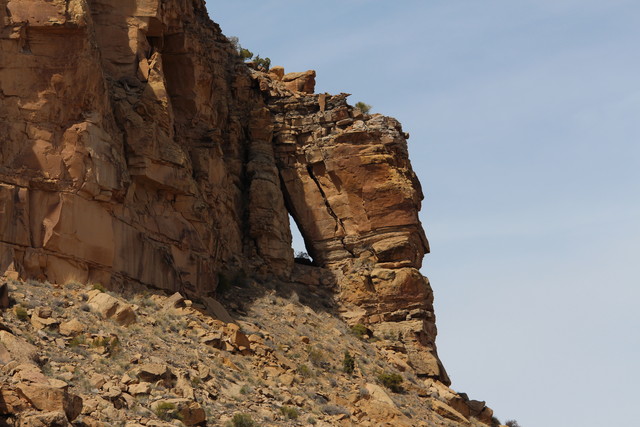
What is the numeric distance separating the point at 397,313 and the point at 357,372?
8.61 meters

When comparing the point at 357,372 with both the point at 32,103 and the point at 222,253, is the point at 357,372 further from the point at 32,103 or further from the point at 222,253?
the point at 32,103

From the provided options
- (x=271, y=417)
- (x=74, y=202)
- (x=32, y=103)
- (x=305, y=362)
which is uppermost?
(x=32, y=103)

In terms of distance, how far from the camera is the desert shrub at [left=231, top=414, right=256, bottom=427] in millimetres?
38500

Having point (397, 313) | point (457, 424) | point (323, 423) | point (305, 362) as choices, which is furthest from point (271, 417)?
point (397, 313)

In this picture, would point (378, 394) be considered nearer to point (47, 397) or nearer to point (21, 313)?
point (21, 313)

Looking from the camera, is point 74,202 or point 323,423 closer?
point 323,423

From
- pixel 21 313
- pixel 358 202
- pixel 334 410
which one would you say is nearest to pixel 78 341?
pixel 21 313

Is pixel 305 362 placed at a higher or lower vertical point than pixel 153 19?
lower

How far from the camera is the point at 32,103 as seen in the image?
153 feet

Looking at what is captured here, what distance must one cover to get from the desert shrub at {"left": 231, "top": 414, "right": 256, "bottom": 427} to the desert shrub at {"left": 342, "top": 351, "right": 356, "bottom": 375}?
1207cm

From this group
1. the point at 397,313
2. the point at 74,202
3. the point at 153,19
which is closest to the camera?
the point at 74,202

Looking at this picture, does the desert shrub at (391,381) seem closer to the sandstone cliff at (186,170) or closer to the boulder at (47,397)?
the sandstone cliff at (186,170)

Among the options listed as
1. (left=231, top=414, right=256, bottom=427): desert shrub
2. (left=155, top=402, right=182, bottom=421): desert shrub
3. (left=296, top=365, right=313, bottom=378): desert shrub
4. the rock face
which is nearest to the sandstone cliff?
the rock face

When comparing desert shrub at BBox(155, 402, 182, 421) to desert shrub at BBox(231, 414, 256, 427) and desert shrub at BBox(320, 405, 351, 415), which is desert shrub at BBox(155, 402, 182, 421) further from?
desert shrub at BBox(320, 405, 351, 415)
